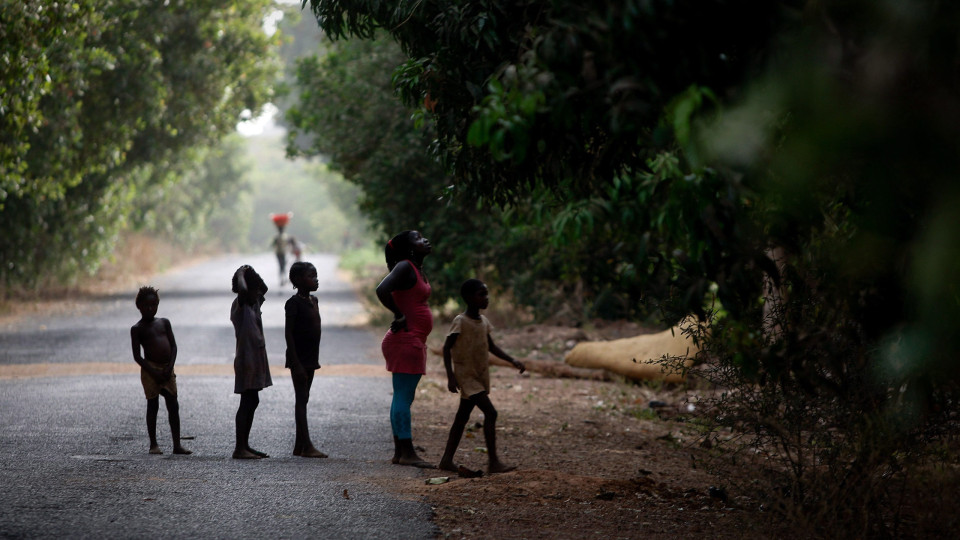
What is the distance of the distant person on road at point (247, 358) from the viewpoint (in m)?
7.65

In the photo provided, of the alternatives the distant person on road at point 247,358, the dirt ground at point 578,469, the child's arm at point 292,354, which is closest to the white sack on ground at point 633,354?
the dirt ground at point 578,469

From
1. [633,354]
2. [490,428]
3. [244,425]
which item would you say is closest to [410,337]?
[490,428]

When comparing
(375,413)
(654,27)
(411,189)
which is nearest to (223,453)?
(375,413)

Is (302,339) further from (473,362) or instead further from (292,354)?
(473,362)

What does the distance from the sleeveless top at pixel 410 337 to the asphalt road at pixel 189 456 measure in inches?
29.0

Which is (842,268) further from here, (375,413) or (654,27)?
(375,413)

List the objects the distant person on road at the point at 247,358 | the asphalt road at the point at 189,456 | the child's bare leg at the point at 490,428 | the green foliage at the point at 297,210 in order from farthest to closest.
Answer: the green foliage at the point at 297,210, the distant person on road at the point at 247,358, the child's bare leg at the point at 490,428, the asphalt road at the point at 189,456

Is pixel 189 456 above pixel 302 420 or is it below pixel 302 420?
below

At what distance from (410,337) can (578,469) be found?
1617 millimetres

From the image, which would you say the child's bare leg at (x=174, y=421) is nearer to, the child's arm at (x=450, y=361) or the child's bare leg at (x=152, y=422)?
the child's bare leg at (x=152, y=422)

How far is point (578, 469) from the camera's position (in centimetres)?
793

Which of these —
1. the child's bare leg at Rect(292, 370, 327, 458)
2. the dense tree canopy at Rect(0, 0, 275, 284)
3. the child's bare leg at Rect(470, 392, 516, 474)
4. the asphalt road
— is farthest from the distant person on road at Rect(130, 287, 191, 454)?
the dense tree canopy at Rect(0, 0, 275, 284)

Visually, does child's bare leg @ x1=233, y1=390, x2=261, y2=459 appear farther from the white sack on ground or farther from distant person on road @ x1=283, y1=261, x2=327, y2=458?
the white sack on ground

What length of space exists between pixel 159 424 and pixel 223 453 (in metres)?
1.58
